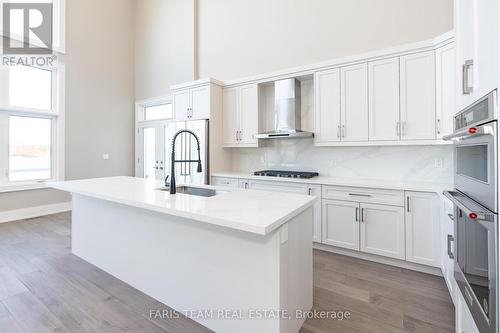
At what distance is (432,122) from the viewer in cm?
271

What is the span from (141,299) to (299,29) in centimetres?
422

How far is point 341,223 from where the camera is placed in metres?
2.99

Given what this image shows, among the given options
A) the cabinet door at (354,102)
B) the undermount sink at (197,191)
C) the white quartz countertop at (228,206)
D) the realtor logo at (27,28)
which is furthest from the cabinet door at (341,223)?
the realtor logo at (27,28)

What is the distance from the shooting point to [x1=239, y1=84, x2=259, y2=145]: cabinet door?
13.3 feet

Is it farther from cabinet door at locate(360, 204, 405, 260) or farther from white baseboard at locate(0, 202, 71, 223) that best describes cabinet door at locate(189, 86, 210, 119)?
white baseboard at locate(0, 202, 71, 223)

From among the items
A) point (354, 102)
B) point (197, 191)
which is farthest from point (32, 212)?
point (354, 102)

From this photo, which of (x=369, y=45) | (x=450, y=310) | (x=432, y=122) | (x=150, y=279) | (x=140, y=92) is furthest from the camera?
(x=140, y=92)

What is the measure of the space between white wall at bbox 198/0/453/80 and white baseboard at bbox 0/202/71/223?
4052 millimetres

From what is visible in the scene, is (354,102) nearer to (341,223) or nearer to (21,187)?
(341,223)

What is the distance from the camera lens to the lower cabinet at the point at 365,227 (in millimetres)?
2676

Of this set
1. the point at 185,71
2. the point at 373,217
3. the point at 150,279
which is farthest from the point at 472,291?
the point at 185,71

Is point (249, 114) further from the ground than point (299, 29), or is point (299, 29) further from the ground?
point (299, 29)

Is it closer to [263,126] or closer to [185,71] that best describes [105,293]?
[263,126]

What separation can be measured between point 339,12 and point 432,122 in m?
2.12
